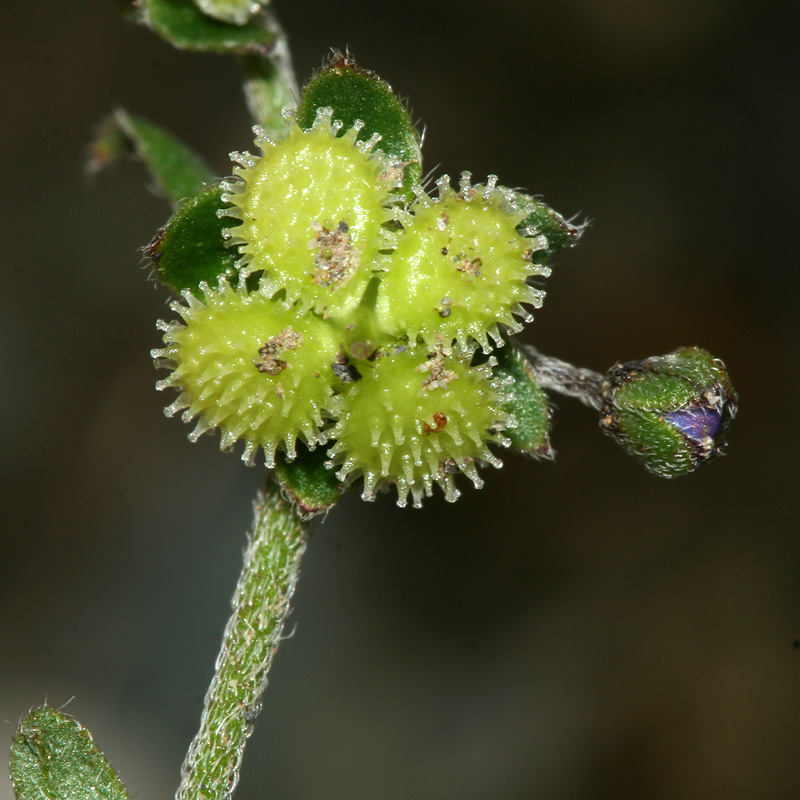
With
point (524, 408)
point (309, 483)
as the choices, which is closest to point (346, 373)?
point (309, 483)

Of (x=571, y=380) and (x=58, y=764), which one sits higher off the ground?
(x=571, y=380)

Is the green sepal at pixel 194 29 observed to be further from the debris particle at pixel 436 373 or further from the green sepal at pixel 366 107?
the debris particle at pixel 436 373

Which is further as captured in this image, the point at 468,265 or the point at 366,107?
the point at 366,107

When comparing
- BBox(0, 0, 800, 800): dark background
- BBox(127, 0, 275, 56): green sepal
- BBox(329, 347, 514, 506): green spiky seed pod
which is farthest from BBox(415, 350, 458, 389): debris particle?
BBox(0, 0, 800, 800): dark background

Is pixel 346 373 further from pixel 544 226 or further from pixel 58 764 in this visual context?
pixel 58 764

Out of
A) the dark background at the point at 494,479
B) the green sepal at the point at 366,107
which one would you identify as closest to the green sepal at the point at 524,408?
the green sepal at the point at 366,107

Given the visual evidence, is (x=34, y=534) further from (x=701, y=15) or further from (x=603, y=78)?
(x=701, y=15)
